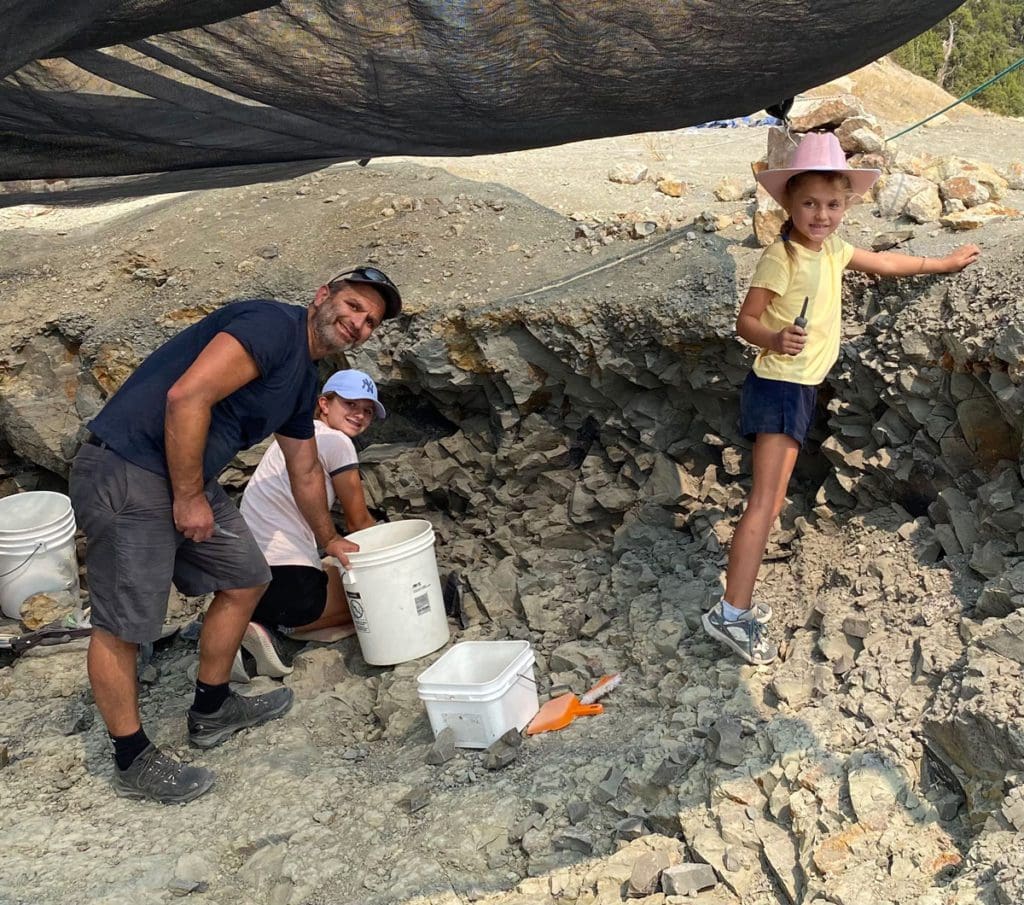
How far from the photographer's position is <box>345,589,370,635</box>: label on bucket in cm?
421

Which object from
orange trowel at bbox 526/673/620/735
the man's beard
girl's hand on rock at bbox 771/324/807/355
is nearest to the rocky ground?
orange trowel at bbox 526/673/620/735

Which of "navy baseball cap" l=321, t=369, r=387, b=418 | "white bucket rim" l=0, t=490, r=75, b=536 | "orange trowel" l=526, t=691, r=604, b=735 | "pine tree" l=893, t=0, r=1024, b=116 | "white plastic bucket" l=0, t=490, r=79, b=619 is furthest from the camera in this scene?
"pine tree" l=893, t=0, r=1024, b=116

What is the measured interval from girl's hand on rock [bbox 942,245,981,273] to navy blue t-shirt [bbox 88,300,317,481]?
2.17 m

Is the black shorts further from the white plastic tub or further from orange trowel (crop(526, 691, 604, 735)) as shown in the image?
orange trowel (crop(526, 691, 604, 735))

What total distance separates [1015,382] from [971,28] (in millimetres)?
15195

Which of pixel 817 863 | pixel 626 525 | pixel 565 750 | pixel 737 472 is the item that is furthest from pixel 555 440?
pixel 817 863

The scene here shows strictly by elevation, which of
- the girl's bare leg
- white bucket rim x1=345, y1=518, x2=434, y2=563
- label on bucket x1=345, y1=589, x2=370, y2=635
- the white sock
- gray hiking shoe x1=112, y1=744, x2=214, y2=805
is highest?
the girl's bare leg

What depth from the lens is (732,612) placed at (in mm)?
3469

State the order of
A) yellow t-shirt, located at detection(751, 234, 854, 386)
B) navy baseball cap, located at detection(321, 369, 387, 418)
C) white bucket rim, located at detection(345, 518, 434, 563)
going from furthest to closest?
1. navy baseball cap, located at detection(321, 369, 387, 418)
2. white bucket rim, located at detection(345, 518, 434, 563)
3. yellow t-shirt, located at detection(751, 234, 854, 386)

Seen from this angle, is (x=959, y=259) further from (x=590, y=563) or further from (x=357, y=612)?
(x=357, y=612)

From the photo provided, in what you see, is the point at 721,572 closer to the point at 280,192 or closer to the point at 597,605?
the point at 597,605

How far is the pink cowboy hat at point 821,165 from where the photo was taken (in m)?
3.21

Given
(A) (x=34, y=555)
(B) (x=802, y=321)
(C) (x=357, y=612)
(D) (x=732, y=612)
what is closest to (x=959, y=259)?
(B) (x=802, y=321)

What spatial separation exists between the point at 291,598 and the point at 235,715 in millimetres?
610
